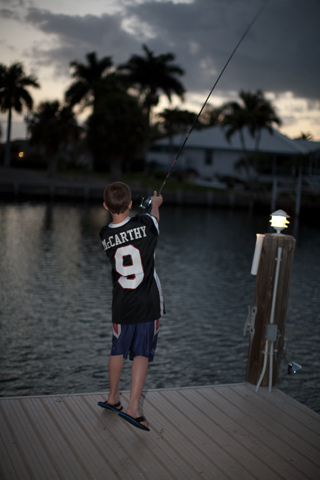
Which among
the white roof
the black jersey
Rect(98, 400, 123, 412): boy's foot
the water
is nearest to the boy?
the black jersey

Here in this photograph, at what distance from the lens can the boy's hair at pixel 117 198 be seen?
3936 mm

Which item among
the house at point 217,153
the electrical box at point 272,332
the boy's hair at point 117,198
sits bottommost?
the electrical box at point 272,332

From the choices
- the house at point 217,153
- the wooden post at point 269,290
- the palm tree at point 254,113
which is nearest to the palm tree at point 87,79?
the house at point 217,153

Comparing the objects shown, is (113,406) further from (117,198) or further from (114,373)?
(117,198)

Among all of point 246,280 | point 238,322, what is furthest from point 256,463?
point 246,280

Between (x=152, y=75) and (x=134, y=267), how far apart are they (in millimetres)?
54609

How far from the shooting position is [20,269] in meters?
15.2

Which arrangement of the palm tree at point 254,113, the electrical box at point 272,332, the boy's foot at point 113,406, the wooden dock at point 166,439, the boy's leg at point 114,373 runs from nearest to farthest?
the wooden dock at point 166,439 → the boy's leg at point 114,373 → the boy's foot at point 113,406 → the electrical box at point 272,332 → the palm tree at point 254,113

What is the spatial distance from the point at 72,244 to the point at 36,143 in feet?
109

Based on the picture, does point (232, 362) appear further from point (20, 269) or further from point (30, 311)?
point (20, 269)

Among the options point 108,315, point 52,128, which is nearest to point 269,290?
point 108,315

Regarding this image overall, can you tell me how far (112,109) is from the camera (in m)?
50.9

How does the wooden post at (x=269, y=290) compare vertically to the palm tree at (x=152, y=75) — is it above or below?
below

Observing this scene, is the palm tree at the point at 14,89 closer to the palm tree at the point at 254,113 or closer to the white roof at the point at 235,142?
the white roof at the point at 235,142
